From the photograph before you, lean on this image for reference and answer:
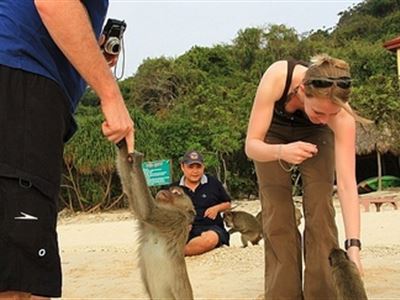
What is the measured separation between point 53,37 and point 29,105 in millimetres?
222

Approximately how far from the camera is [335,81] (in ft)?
11.9

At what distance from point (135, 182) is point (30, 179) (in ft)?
4.80

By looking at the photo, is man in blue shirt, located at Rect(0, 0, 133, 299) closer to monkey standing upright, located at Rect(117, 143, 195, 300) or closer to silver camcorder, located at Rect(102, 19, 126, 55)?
silver camcorder, located at Rect(102, 19, 126, 55)

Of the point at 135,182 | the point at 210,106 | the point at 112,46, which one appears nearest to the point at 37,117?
the point at 112,46

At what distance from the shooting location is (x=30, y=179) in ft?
6.99

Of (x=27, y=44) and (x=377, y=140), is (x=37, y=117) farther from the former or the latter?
(x=377, y=140)

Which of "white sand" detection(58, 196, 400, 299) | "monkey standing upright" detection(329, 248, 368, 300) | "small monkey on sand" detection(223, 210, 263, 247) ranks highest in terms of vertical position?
"monkey standing upright" detection(329, 248, 368, 300)

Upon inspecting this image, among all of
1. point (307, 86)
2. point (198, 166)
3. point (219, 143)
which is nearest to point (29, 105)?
point (307, 86)

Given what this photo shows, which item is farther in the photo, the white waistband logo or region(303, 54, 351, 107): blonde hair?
region(303, 54, 351, 107): blonde hair

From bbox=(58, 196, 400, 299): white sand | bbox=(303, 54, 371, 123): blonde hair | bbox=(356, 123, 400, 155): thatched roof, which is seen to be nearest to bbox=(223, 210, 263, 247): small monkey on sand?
bbox=(58, 196, 400, 299): white sand

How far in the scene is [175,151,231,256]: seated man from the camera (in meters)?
7.45

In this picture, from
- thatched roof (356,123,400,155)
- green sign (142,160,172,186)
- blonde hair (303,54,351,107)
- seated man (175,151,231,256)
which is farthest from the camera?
thatched roof (356,123,400,155)

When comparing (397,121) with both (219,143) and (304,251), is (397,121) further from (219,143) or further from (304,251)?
(304,251)

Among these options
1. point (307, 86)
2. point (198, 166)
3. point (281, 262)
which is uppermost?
point (307, 86)
